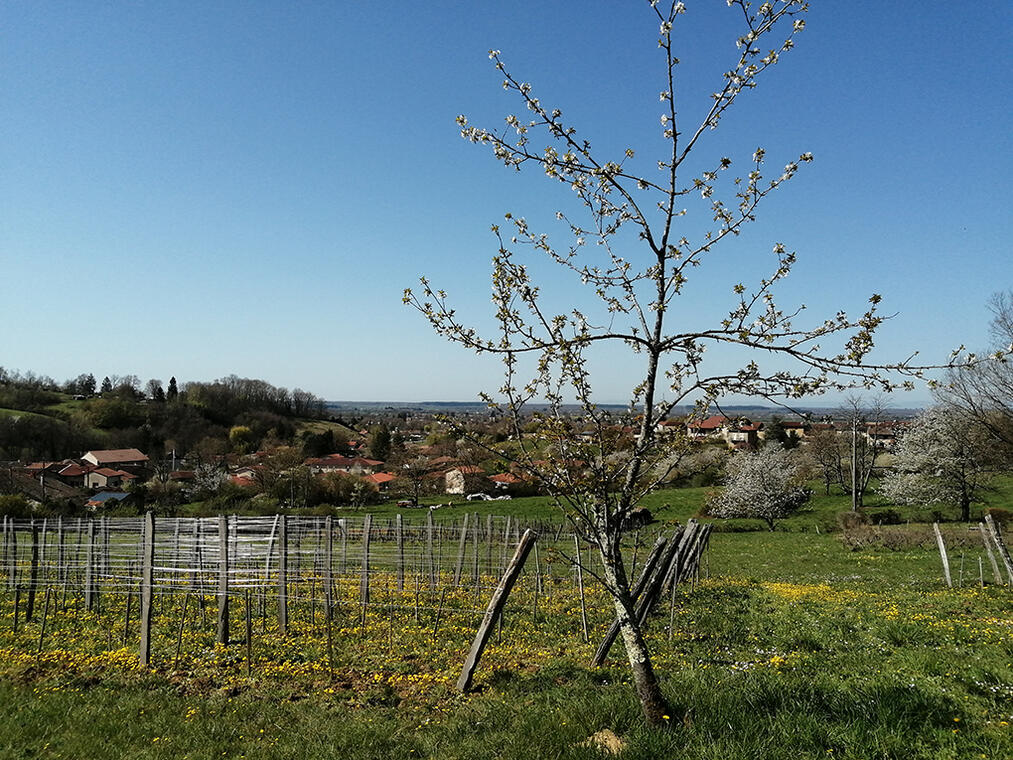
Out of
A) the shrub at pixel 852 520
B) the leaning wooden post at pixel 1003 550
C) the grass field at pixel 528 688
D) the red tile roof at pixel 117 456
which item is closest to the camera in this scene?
the grass field at pixel 528 688

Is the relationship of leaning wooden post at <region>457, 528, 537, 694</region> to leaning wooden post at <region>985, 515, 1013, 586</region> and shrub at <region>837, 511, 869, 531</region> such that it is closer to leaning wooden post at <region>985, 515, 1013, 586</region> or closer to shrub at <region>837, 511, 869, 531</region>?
leaning wooden post at <region>985, 515, 1013, 586</region>

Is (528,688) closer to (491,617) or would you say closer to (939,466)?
(491,617)

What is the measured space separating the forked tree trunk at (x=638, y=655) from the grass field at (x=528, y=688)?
0.18 meters

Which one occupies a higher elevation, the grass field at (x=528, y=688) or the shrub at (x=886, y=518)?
the grass field at (x=528, y=688)

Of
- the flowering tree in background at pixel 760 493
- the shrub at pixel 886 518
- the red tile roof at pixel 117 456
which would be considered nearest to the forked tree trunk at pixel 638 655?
the shrub at pixel 886 518

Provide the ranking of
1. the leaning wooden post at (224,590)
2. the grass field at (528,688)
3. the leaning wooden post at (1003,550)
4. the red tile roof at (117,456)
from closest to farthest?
the grass field at (528,688) → the leaning wooden post at (224,590) → the leaning wooden post at (1003,550) → the red tile roof at (117,456)

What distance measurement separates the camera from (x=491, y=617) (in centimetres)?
758

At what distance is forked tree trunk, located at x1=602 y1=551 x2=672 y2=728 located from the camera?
5.44 meters

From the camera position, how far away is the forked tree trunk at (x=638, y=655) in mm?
5441

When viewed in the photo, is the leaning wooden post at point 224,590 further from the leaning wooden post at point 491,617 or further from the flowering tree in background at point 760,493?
the flowering tree in background at point 760,493

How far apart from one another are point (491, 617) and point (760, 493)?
4197 cm

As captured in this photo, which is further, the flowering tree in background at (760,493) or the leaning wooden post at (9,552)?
the flowering tree in background at (760,493)

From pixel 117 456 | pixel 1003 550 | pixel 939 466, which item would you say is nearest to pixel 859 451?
pixel 939 466

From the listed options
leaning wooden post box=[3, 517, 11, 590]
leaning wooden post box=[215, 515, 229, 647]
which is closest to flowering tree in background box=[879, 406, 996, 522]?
leaning wooden post box=[215, 515, 229, 647]
